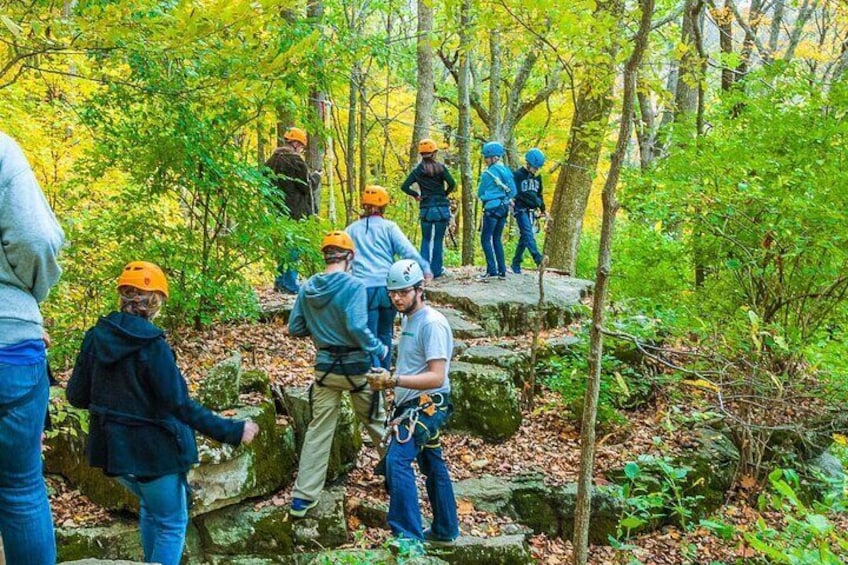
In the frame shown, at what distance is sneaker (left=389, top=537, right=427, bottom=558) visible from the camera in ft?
13.6

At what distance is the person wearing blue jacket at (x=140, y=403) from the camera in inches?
138

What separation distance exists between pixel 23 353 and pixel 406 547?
101 inches

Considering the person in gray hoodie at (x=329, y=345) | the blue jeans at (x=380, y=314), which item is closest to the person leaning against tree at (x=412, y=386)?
the person in gray hoodie at (x=329, y=345)

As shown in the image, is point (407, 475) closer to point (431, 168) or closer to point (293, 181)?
point (431, 168)

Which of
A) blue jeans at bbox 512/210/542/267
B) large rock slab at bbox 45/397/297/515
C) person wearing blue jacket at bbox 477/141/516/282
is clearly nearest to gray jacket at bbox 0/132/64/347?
large rock slab at bbox 45/397/297/515

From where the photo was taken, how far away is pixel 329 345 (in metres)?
5.16

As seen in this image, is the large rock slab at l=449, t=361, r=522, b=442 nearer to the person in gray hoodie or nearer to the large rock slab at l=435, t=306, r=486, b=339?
the large rock slab at l=435, t=306, r=486, b=339

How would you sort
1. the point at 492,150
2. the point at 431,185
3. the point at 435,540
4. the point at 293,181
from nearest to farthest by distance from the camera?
the point at 435,540 → the point at 293,181 → the point at 431,185 → the point at 492,150

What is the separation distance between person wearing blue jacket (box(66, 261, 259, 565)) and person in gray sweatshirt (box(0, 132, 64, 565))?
2.64 feet

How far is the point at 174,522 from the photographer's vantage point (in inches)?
146

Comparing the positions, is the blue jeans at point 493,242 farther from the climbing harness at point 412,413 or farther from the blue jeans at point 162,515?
the blue jeans at point 162,515

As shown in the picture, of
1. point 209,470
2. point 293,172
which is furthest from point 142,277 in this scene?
point 293,172

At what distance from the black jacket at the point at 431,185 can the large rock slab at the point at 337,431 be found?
4183mm

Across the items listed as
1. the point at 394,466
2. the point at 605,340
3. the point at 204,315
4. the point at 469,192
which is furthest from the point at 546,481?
the point at 469,192
